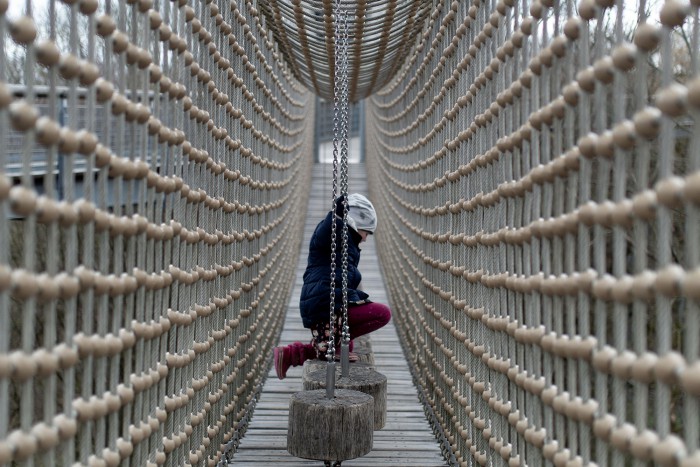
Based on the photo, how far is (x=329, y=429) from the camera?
2.80 meters

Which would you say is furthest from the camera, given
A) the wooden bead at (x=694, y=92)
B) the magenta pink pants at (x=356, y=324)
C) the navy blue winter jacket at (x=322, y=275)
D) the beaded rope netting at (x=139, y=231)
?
the magenta pink pants at (x=356, y=324)

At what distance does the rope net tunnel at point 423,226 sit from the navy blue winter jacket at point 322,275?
0.23 meters

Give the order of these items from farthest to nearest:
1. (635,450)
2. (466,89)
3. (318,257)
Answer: (318,257) < (466,89) < (635,450)

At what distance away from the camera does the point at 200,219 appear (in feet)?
8.20

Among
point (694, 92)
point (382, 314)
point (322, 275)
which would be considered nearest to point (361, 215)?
point (322, 275)

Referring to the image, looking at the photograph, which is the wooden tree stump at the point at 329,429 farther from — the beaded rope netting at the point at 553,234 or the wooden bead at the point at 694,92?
the wooden bead at the point at 694,92

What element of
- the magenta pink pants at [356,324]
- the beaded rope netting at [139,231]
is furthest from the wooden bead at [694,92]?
the magenta pink pants at [356,324]

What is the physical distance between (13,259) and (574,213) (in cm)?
942

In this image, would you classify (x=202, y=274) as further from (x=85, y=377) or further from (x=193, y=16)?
(x=85, y=377)

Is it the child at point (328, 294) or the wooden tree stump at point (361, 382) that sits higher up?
the child at point (328, 294)

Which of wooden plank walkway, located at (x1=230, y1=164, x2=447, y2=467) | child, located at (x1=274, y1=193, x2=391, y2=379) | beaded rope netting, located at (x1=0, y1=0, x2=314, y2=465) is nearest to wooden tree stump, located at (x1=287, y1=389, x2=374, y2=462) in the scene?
beaded rope netting, located at (x1=0, y1=0, x2=314, y2=465)

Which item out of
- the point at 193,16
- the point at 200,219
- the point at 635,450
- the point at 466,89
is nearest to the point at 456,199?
the point at 466,89

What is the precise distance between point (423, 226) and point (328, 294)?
56cm

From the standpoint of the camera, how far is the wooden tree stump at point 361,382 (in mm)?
3205
